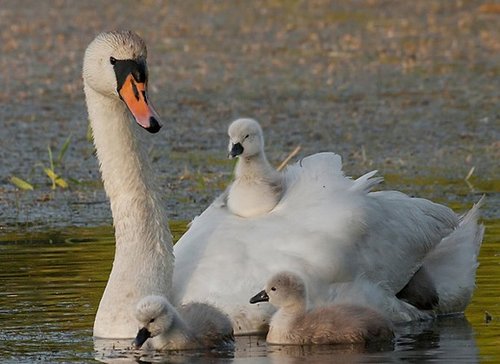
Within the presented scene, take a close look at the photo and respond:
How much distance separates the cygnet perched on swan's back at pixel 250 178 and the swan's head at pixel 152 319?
1183 mm

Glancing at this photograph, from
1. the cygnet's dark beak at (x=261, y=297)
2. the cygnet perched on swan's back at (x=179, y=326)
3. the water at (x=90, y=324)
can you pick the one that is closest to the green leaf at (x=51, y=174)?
the water at (x=90, y=324)

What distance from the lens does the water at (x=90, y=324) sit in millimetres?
7684

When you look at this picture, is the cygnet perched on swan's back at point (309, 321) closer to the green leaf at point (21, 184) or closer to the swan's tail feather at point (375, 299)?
the swan's tail feather at point (375, 299)

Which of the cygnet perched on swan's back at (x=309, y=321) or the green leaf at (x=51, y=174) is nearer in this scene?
the cygnet perched on swan's back at (x=309, y=321)

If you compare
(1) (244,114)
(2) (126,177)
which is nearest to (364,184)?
(2) (126,177)

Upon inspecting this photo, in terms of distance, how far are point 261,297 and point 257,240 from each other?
0.50 metres

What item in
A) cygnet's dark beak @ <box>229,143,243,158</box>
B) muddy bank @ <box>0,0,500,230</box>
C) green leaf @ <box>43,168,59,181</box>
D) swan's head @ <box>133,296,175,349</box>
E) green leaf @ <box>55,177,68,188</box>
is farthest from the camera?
muddy bank @ <box>0,0,500,230</box>

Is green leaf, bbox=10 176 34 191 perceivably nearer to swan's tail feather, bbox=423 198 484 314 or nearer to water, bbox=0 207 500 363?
water, bbox=0 207 500 363

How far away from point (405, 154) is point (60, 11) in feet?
35.2

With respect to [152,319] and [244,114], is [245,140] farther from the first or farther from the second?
A: [244,114]

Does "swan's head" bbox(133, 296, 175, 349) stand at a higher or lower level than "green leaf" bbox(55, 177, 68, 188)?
lower

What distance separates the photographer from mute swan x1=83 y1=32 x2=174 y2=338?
828cm

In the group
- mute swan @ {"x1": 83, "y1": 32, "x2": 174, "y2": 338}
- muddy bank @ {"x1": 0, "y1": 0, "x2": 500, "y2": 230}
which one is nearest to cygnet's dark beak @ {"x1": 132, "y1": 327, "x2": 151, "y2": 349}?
mute swan @ {"x1": 83, "y1": 32, "x2": 174, "y2": 338}

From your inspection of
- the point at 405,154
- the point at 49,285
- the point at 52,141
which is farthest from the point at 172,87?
the point at 49,285
